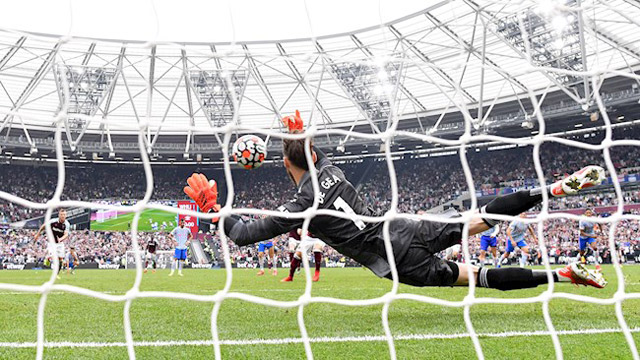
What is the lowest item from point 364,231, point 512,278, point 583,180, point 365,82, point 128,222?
point 512,278

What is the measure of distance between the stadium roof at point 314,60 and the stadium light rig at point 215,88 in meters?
0.08

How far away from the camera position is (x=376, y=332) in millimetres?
4723

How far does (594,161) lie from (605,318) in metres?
31.5

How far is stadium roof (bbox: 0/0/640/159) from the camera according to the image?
2258 centimetres

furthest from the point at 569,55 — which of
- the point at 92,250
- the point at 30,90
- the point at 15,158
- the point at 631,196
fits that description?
the point at 15,158

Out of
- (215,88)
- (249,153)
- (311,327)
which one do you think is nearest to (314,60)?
(215,88)

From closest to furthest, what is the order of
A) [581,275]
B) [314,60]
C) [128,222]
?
[581,275]
[314,60]
[128,222]

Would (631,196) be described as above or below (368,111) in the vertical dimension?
below

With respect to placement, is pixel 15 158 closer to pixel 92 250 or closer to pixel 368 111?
pixel 92 250

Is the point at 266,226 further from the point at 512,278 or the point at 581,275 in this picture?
the point at 581,275

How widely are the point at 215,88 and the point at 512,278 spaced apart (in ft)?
88.4

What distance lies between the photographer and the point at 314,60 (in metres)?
22.6

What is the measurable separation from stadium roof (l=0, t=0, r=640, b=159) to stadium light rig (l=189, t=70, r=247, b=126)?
78 millimetres

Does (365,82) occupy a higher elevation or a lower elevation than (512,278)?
higher
